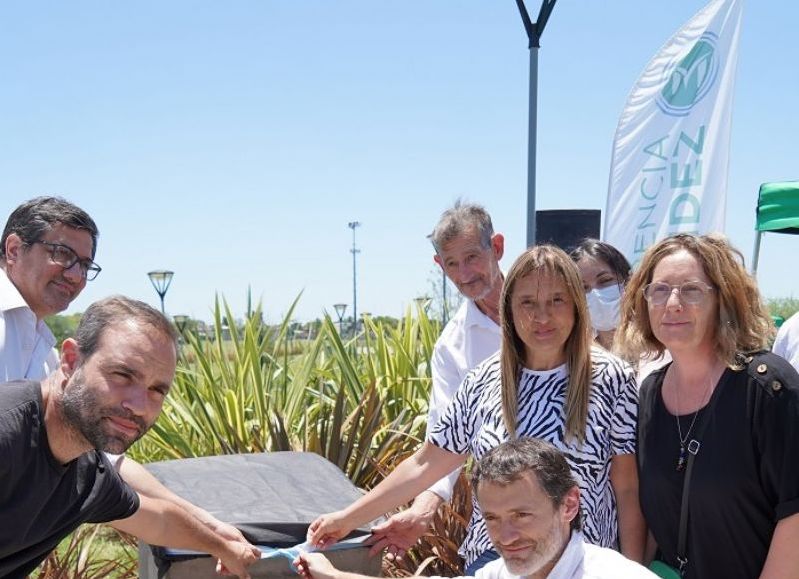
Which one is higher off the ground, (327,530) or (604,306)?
(604,306)

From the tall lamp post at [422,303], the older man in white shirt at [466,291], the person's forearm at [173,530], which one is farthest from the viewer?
the tall lamp post at [422,303]

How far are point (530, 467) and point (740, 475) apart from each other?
547 millimetres

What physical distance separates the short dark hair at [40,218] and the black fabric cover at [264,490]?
996 millimetres

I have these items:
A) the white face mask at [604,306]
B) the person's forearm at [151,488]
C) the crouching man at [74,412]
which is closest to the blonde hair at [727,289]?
the white face mask at [604,306]

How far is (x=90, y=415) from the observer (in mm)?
2189

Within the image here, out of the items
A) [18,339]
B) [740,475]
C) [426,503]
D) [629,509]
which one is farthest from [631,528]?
[18,339]

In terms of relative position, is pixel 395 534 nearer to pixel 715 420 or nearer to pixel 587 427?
pixel 587 427

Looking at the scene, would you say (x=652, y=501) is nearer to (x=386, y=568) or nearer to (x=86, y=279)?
(x=386, y=568)

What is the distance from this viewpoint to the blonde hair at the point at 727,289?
2.42m

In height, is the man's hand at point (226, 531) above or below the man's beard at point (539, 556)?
below

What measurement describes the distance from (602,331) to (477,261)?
62 centimetres

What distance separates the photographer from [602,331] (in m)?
3.80

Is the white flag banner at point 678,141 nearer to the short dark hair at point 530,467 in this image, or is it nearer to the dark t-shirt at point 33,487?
the short dark hair at point 530,467

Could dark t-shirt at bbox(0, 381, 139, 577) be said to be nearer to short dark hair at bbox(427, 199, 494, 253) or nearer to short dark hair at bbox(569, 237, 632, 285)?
short dark hair at bbox(427, 199, 494, 253)
